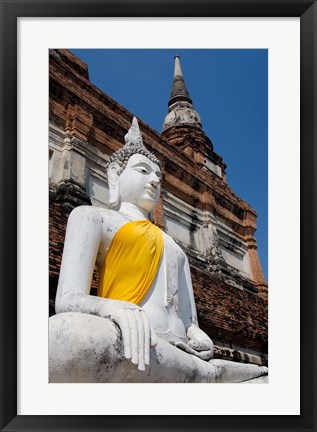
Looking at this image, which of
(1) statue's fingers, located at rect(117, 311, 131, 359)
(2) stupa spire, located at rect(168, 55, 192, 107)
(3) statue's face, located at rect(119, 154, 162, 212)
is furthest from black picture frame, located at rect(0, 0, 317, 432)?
(2) stupa spire, located at rect(168, 55, 192, 107)

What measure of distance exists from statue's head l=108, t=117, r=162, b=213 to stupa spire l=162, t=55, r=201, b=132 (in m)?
8.28

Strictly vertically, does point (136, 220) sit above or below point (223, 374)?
above

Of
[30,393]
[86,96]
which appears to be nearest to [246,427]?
[30,393]

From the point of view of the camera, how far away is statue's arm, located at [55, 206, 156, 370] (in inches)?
126

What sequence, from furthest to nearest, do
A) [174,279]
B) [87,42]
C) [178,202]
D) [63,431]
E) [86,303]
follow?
[178,202]
[174,279]
[87,42]
[86,303]
[63,431]

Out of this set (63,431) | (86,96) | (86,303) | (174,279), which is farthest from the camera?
(86,96)

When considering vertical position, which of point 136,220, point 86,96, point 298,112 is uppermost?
point 86,96

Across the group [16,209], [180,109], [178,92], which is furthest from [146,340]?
[178,92]

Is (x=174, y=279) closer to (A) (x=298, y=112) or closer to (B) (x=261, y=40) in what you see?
(A) (x=298, y=112)

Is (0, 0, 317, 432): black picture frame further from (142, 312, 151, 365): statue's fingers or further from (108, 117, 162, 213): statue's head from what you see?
(108, 117, 162, 213): statue's head

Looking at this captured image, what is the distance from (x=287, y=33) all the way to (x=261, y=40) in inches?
8.4

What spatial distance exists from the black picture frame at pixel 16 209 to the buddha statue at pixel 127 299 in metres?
0.26

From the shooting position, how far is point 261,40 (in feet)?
12.7

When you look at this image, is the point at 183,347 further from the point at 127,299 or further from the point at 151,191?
the point at 151,191
